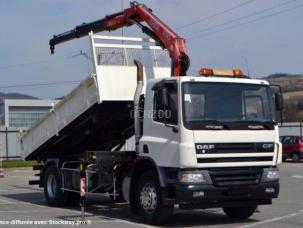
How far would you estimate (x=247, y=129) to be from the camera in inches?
441

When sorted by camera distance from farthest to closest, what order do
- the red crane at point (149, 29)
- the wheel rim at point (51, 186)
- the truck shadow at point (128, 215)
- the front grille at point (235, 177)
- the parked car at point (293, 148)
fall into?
the parked car at point (293, 148), the wheel rim at point (51, 186), the red crane at point (149, 29), the truck shadow at point (128, 215), the front grille at point (235, 177)

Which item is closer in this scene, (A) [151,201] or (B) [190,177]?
(B) [190,177]

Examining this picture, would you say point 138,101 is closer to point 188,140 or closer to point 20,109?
point 188,140

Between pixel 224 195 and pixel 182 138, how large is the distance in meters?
1.33

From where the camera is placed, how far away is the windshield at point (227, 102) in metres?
10.9

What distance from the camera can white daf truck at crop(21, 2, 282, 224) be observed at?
10.9m

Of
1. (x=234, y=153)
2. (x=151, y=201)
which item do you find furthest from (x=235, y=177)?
(x=151, y=201)

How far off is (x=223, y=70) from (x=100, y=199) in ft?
21.2

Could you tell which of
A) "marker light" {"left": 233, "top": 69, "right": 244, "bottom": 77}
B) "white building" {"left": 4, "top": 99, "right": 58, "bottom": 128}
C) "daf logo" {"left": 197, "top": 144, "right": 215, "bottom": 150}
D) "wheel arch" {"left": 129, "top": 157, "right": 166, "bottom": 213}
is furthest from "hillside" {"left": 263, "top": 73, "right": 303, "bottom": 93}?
"white building" {"left": 4, "top": 99, "right": 58, "bottom": 128}

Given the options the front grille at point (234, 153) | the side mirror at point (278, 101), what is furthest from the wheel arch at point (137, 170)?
the side mirror at point (278, 101)

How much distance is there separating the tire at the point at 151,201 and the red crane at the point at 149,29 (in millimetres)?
2582

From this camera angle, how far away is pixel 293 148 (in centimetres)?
3600

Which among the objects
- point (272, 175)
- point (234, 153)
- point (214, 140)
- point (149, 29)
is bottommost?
point (272, 175)

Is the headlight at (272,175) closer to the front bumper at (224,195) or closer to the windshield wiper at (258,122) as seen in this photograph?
the front bumper at (224,195)
